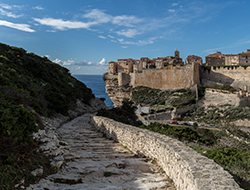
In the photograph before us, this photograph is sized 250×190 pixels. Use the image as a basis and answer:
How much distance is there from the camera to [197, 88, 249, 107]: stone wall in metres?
34.5

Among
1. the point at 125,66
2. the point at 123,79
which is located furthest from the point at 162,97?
the point at 125,66

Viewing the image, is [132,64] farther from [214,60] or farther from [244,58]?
[244,58]

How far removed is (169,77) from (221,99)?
1514cm

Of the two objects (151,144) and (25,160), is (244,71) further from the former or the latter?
(25,160)

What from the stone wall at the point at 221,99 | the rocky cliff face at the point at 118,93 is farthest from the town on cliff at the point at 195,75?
the stone wall at the point at 221,99

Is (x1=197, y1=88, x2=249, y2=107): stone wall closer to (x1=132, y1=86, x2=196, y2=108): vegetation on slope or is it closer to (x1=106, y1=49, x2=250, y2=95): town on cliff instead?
(x1=132, y1=86, x2=196, y2=108): vegetation on slope

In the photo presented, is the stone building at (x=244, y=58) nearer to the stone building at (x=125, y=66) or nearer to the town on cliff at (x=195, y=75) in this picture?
the town on cliff at (x=195, y=75)

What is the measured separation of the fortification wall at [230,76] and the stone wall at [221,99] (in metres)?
7.59

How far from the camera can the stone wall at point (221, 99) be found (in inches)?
1358

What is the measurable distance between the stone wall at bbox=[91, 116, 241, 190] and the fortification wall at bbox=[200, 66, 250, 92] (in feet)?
139

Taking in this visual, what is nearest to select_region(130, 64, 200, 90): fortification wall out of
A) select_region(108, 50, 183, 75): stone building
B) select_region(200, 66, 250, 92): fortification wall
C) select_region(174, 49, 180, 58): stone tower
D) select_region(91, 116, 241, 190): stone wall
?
select_region(200, 66, 250, 92): fortification wall

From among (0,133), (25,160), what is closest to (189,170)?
(25,160)

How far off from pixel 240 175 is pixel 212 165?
38.6 inches

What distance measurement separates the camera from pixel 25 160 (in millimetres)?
3934
